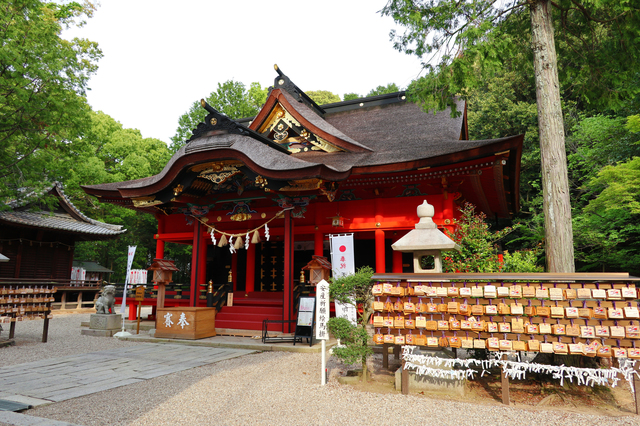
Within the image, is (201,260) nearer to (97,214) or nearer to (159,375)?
(159,375)

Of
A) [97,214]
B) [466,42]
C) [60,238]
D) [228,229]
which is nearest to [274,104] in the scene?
[228,229]

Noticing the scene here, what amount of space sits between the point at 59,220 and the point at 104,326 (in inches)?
490

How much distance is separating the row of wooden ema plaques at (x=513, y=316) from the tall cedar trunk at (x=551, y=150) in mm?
1464

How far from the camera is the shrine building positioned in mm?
9648

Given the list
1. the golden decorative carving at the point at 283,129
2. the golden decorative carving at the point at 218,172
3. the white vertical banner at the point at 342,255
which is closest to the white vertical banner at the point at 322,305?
the white vertical banner at the point at 342,255

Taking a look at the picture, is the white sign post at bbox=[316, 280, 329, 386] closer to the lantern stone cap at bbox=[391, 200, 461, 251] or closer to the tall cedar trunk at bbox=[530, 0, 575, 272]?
the lantern stone cap at bbox=[391, 200, 461, 251]

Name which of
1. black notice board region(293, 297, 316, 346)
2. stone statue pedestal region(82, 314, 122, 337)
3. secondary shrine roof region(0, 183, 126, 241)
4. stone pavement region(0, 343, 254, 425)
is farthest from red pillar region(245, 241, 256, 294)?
secondary shrine roof region(0, 183, 126, 241)

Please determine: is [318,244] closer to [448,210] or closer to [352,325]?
[448,210]

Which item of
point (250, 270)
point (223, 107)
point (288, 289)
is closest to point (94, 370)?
point (288, 289)

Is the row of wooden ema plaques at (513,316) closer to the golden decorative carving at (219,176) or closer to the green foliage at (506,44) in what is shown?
the green foliage at (506,44)

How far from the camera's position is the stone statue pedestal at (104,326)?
1085 centimetres

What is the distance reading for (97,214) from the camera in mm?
26969

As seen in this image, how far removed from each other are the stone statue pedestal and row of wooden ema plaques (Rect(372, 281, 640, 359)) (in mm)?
8994

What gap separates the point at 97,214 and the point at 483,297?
28524mm
